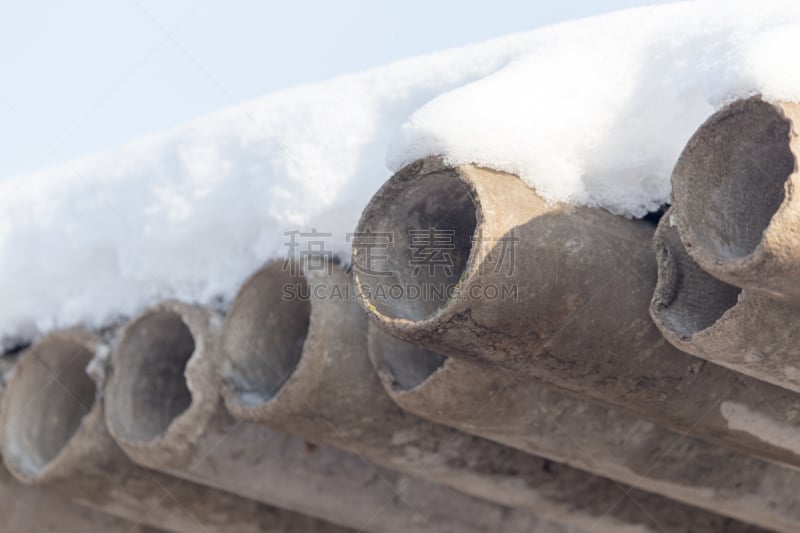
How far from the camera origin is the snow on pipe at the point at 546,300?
152 centimetres

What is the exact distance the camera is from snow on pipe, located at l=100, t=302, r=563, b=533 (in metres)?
2.31

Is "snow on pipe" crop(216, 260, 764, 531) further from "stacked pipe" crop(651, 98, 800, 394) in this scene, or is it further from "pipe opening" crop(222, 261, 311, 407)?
"stacked pipe" crop(651, 98, 800, 394)

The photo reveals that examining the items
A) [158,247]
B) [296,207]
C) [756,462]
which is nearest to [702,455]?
[756,462]

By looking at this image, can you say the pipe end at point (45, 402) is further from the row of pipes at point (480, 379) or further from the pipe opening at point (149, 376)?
the pipe opening at point (149, 376)

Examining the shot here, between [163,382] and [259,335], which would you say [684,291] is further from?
[163,382]

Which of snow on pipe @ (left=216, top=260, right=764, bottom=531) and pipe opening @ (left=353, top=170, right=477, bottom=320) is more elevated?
pipe opening @ (left=353, top=170, right=477, bottom=320)

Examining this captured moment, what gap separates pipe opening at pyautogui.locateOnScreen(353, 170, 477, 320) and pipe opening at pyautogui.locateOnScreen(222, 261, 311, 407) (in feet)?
1.68

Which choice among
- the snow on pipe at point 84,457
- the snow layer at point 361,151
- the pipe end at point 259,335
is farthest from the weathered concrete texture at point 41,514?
the pipe end at point 259,335

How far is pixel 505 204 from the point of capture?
153 cm

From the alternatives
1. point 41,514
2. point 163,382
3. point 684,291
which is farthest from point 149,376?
point 684,291


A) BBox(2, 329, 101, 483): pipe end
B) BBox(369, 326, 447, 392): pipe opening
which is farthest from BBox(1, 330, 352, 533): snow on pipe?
BBox(369, 326, 447, 392): pipe opening

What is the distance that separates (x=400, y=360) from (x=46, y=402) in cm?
118

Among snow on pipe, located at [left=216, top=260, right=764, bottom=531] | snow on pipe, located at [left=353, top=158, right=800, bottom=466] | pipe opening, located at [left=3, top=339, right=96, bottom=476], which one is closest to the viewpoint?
snow on pipe, located at [left=353, top=158, right=800, bottom=466]

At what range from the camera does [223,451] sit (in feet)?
7.81
